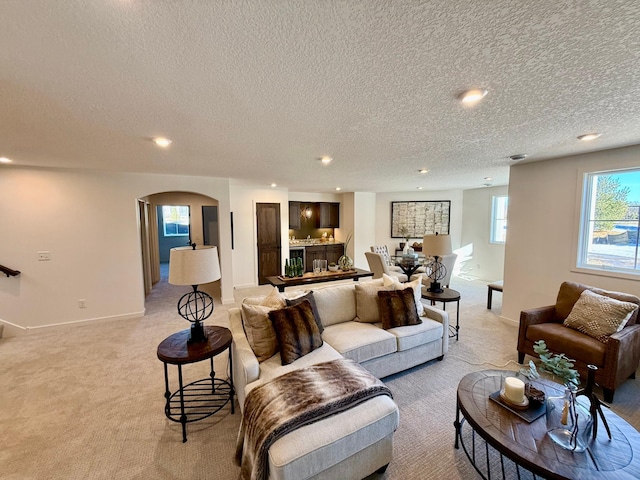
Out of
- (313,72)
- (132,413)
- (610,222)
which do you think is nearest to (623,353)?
(610,222)

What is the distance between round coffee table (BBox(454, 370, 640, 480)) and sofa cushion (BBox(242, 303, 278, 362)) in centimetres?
147

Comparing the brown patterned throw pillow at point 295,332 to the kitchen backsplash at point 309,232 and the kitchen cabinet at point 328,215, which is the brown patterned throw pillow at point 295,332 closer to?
the kitchen backsplash at point 309,232

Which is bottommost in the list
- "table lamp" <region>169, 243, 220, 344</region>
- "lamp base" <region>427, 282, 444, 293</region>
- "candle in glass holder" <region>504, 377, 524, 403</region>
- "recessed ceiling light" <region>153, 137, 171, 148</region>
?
"candle in glass holder" <region>504, 377, 524, 403</region>

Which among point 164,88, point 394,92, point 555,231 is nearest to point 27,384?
point 164,88

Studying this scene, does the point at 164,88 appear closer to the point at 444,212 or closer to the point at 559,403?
the point at 559,403

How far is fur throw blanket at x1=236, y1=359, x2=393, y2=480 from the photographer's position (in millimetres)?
1507

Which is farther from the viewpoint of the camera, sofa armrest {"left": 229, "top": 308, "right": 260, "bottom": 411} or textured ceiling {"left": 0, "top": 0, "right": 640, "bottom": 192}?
sofa armrest {"left": 229, "top": 308, "right": 260, "bottom": 411}

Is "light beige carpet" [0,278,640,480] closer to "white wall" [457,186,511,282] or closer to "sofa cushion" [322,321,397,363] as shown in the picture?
"sofa cushion" [322,321,397,363]

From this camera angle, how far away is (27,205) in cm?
385

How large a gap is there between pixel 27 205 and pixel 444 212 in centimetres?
872

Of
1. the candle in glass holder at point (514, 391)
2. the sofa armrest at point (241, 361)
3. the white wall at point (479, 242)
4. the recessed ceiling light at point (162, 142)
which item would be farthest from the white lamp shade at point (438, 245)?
the white wall at point (479, 242)

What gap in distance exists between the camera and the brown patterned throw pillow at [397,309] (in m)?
2.89

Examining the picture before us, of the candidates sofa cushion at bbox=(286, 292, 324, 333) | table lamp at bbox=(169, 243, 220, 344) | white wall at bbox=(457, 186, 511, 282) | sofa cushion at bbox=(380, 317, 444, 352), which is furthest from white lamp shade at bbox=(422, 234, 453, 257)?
white wall at bbox=(457, 186, 511, 282)

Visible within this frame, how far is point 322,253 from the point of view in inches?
311
